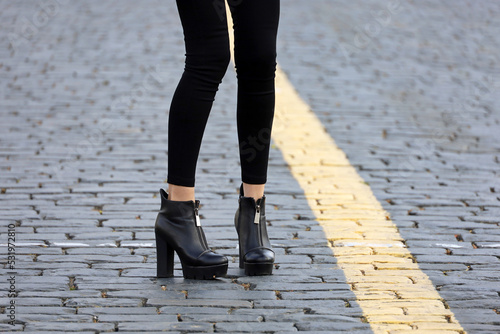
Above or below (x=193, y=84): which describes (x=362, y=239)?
below

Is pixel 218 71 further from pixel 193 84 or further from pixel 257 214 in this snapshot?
pixel 257 214

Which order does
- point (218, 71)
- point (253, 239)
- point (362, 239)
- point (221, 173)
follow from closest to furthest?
point (218, 71) → point (253, 239) → point (362, 239) → point (221, 173)

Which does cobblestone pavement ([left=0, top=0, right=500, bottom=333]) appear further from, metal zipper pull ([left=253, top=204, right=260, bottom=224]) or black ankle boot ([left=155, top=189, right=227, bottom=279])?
metal zipper pull ([left=253, top=204, right=260, bottom=224])

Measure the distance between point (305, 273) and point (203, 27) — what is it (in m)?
0.97

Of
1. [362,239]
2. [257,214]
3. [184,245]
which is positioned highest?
[362,239]

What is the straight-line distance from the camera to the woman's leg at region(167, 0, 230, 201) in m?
2.79

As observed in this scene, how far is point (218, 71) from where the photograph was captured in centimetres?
287

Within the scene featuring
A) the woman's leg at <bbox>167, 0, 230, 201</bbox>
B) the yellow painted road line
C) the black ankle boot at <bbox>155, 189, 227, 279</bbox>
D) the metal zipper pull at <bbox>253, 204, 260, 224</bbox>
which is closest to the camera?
the yellow painted road line

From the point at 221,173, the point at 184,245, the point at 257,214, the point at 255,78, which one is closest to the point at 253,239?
the point at 257,214

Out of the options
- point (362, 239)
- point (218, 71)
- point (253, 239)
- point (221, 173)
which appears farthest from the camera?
point (221, 173)

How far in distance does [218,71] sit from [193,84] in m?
0.10

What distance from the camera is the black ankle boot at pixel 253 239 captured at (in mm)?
2973

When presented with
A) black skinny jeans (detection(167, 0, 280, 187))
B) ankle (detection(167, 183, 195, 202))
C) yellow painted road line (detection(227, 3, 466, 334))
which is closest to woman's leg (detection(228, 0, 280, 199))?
black skinny jeans (detection(167, 0, 280, 187))

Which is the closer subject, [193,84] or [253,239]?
[193,84]
